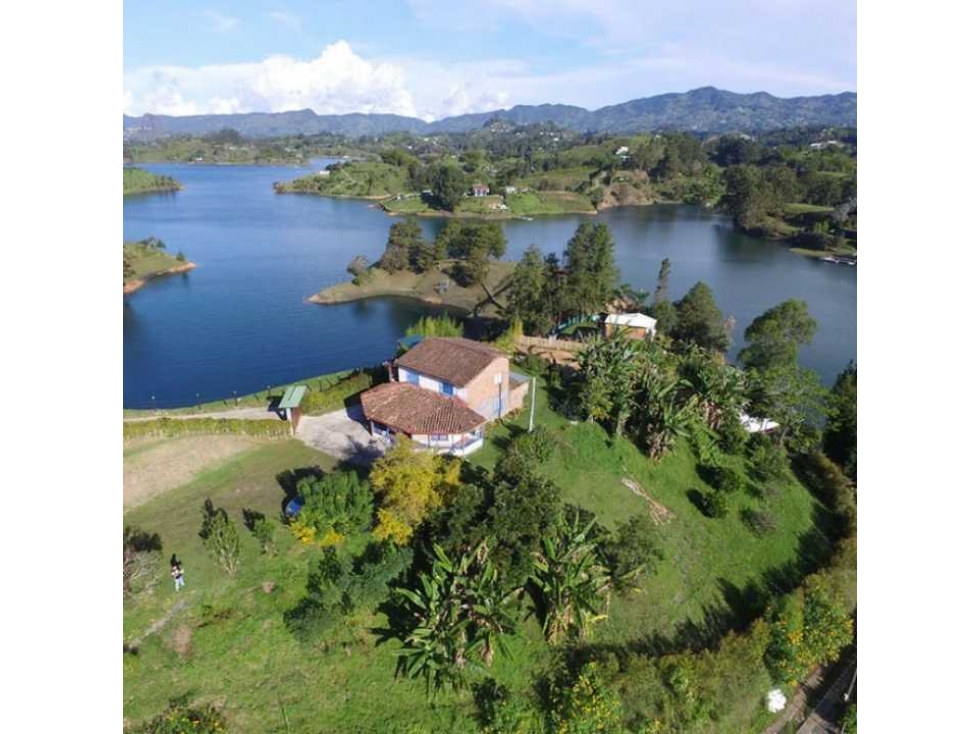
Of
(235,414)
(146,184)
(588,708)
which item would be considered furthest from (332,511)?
A: (146,184)

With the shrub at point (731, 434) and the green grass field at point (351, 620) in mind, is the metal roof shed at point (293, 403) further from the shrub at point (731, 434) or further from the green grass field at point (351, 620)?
the shrub at point (731, 434)

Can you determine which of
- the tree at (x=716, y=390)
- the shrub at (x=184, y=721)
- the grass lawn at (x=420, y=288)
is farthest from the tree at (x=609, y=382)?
the grass lawn at (x=420, y=288)

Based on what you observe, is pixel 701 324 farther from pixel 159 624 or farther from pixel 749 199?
pixel 749 199

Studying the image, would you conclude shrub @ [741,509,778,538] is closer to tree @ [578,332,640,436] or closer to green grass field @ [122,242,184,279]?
tree @ [578,332,640,436]

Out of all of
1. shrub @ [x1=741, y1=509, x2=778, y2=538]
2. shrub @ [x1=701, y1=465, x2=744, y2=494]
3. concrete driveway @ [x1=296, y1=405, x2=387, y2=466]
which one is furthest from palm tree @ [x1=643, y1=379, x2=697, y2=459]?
concrete driveway @ [x1=296, y1=405, x2=387, y2=466]
